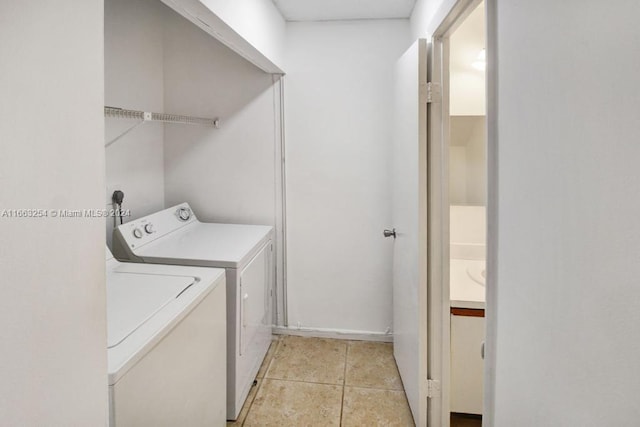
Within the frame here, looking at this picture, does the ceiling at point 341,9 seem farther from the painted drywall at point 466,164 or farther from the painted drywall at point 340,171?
the painted drywall at point 466,164

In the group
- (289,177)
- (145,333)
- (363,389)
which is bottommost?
(363,389)

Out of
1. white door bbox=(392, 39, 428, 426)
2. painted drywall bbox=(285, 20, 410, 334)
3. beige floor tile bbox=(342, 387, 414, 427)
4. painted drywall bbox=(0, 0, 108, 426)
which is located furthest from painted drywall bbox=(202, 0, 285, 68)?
beige floor tile bbox=(342, 387, 414, 427)

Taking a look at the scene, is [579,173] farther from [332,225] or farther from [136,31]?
[136,31]

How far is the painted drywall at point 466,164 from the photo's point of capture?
2373 mm

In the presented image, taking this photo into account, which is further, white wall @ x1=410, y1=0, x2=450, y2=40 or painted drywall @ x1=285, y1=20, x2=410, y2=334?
painted drywall @ x1=285, y1=20, x2=410, y2=334

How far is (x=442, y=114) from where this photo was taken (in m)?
1.85

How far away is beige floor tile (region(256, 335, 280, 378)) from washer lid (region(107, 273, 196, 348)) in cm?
110

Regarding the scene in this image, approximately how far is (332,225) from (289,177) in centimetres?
48

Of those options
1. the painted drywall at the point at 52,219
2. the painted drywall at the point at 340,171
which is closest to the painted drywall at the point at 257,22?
the painted drywall at the point at 340,171

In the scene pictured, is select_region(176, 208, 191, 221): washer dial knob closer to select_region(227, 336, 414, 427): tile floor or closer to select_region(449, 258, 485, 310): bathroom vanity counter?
select_region(227, 336, 414, 427): tile floor

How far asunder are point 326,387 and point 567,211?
201 cm

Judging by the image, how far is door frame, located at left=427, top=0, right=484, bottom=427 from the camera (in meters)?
1.84

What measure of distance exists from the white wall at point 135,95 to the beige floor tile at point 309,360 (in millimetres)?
1326

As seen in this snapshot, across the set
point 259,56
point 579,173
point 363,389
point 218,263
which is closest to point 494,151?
point 579,173
